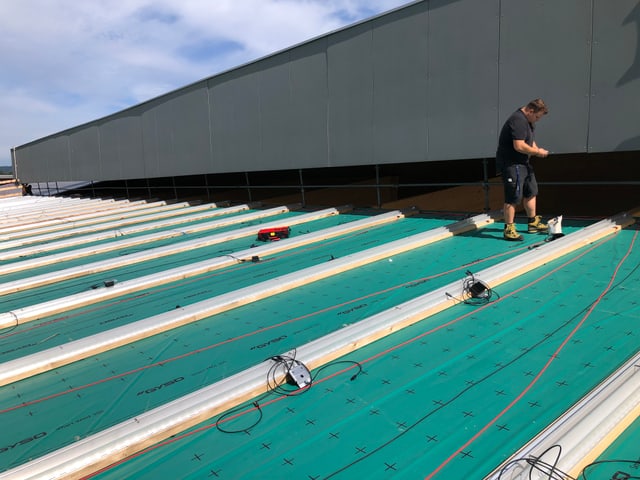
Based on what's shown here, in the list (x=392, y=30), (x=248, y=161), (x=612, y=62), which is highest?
(x=392, y=30)

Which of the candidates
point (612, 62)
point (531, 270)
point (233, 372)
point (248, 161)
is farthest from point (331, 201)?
point (233, 372)

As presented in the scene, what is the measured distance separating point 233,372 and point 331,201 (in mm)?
9070

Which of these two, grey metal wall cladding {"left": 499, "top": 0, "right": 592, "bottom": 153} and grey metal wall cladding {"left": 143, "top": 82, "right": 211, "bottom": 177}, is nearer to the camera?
grey metal wall cladding {"left": 499, "top": 0, "right": 592, "bottom": 153}

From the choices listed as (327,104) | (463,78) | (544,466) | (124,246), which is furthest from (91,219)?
(544,466)

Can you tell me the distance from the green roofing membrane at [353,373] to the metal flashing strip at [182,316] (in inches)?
2.1

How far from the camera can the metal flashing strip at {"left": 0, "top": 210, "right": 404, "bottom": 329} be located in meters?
3.36

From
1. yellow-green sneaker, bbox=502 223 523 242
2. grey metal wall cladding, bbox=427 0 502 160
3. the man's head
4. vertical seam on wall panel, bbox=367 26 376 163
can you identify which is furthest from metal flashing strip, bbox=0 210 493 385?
vertical seam on wall panel, bbox=367 26 376 163

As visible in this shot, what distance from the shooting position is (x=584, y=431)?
1.52 meters

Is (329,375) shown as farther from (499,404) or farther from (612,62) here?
(612,62)

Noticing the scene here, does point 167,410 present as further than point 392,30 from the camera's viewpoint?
No

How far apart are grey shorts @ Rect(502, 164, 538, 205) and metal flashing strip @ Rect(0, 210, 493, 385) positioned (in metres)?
0.91

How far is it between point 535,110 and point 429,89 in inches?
93.9

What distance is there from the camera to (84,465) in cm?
159

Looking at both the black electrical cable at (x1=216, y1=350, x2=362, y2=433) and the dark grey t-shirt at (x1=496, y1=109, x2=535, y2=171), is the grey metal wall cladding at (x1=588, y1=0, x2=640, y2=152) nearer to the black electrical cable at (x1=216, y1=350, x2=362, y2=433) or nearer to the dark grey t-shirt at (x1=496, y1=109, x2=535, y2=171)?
the dark grey t-shirt at (x1=496, y1=109, x2=535, y2=171)
